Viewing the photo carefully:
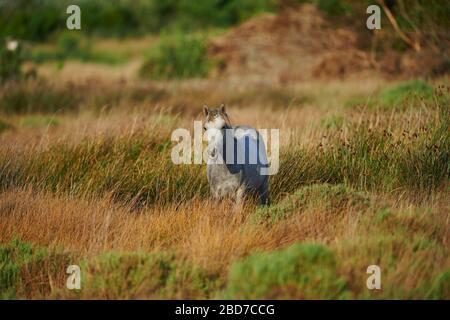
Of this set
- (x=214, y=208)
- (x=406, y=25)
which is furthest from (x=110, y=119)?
(x=406, y=25)

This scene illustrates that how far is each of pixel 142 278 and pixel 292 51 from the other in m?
19.2

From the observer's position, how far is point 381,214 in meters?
6.32

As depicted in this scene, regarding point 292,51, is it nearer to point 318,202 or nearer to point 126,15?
point 318,202

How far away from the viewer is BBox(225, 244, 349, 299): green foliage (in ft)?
17.6

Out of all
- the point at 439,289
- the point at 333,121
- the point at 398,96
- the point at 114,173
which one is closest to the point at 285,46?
the point at 398,96

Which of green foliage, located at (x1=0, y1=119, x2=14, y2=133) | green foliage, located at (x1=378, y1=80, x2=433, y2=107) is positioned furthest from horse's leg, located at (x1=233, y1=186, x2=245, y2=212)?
green foliage, located at (x1=0, y1=119, x2=14, y2=133)

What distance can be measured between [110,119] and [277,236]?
436cm

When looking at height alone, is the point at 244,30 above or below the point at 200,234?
above

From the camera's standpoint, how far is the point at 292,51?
24172 mm

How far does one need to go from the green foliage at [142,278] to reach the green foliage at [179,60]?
18.3m

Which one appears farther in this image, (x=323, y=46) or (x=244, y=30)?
(x=244, y=30)

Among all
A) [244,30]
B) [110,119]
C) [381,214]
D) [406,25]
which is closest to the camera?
[381,214]

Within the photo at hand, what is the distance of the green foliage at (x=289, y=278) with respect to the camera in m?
5.36

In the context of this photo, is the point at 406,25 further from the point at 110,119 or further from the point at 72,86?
the point at 110,119
